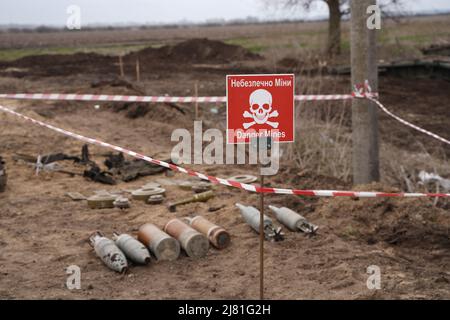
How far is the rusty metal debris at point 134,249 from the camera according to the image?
19.4ft

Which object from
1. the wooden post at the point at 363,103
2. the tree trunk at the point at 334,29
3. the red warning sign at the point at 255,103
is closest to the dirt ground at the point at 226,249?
the wooden post at the point at 363,103

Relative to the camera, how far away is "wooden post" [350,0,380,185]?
321 inches

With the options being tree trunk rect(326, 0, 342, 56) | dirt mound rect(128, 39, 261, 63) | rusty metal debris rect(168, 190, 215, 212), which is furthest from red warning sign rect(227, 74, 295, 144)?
dirt mound rect(128, 39, 261, 63)

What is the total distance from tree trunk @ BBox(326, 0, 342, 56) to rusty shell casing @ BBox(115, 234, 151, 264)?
93.5ft

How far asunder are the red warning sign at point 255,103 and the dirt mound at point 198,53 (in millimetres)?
31180

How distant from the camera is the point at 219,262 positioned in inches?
241

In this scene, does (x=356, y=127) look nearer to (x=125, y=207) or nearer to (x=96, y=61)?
(x=125, y=207)

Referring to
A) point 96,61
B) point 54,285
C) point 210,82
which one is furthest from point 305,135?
point 96,61

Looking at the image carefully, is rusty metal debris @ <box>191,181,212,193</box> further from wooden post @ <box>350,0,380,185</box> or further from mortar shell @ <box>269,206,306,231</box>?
wooden post @ <box>350,0,380,185</box>

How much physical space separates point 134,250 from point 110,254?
0.23m

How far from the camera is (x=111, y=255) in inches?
231

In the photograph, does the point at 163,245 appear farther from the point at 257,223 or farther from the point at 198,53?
the point at 198,53

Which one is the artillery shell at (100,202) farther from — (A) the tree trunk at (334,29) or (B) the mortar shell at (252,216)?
(A) the tree trunk at (334,29)
